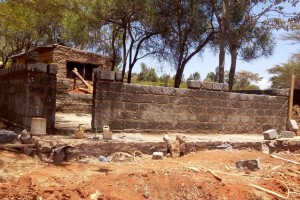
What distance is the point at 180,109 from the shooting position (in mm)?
8523

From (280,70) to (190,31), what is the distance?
16706mm

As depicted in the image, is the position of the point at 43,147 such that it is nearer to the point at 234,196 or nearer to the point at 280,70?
the point at 234,196

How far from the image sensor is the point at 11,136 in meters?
6.39

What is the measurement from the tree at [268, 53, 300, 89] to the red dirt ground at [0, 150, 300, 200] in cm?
2107

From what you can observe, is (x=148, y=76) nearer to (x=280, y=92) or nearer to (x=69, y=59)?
(x=69, y=59)

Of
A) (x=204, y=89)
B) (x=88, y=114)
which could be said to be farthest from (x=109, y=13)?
(x=204, y=89)

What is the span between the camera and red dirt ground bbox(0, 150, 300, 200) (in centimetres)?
445

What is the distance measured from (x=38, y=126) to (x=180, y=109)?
350 centimetres

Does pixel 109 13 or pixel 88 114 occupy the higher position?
pixel 109 13

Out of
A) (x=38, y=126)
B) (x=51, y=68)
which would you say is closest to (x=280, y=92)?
(x=51, y=68)

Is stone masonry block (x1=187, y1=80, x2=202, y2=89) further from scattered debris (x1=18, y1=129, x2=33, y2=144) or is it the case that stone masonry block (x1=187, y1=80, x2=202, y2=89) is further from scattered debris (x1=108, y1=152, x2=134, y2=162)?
scattered debris (x1=18, y1=129, x2=33, y2=144)

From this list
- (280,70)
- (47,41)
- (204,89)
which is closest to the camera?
(204,89)

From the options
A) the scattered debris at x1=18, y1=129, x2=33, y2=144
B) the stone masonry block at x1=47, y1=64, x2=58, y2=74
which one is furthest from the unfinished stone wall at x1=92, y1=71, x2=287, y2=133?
the scattered debris at x1=18, y1=129, x2=33, y2=144

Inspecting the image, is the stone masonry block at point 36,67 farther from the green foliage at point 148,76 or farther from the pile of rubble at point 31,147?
the green foliage at point 148,76
